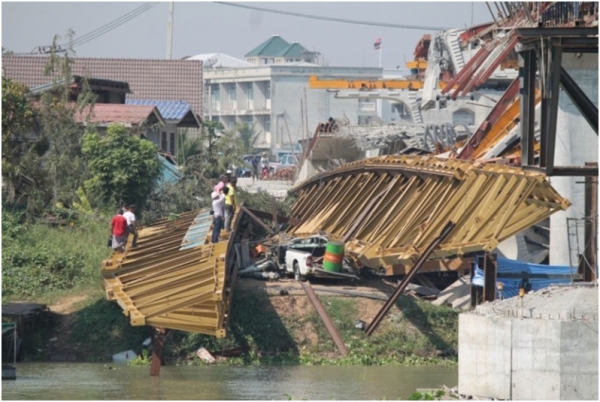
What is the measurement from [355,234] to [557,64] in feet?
41.4

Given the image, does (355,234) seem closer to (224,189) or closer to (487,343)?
(224,189)

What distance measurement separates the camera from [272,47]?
136 meters

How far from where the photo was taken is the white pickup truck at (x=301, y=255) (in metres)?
30.9

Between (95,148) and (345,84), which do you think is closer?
(95,148)

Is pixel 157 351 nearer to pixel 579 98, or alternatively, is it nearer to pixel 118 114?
pixel 579 98

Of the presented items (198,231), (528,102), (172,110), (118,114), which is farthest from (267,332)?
(172,110)

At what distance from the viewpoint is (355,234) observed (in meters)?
33.9

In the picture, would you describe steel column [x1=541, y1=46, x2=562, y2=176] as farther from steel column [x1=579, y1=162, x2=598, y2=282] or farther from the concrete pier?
steel column [x1=579, y1=162, x2=598, y2=282]

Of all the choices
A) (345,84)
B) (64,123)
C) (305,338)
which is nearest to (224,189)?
(305,338)

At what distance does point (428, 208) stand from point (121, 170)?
11.5 metres

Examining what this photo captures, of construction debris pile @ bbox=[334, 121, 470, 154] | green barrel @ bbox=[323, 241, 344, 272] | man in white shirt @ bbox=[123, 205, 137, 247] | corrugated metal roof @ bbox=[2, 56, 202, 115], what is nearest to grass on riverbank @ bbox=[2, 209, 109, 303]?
man in white shirt @ bbox=[123, 205, 137, 247]

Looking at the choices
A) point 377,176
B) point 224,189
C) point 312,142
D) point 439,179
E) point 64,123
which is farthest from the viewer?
point 312,142

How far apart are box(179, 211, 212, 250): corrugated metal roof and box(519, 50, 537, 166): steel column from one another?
32.2 ft

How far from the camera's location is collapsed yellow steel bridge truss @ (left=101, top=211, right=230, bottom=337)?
24422mm
